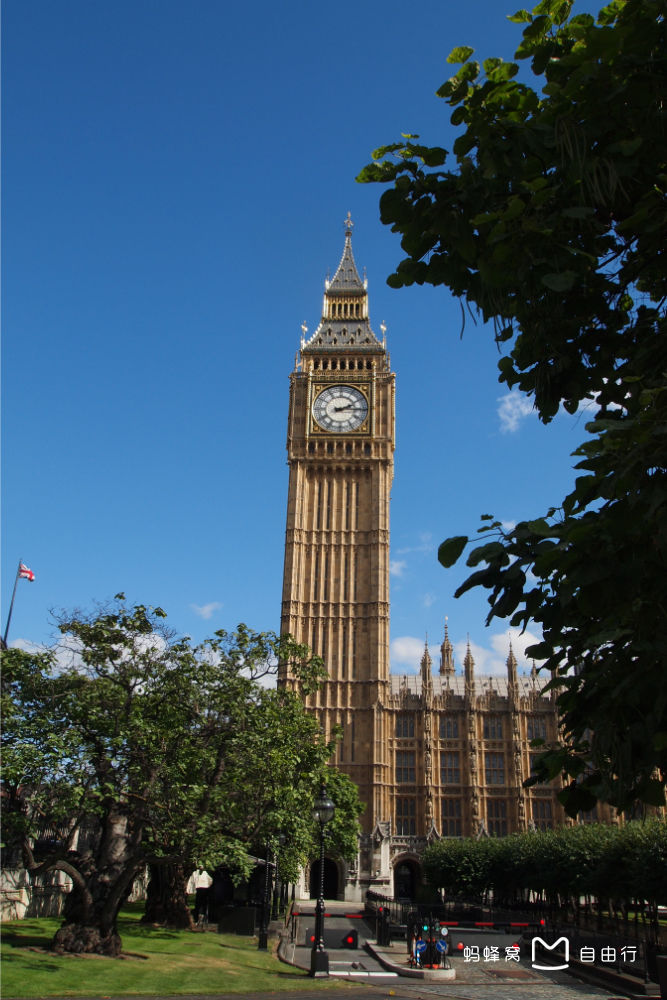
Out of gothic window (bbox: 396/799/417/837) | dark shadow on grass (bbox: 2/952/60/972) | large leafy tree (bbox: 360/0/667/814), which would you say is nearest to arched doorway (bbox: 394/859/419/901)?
gothic window (bbox: 396/799/417/837)

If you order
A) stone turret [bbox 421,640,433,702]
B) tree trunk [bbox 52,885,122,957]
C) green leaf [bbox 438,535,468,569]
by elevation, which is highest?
stone turret [bbox 421,640,433,702]

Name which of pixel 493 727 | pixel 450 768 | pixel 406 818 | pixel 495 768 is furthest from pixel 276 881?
pixel 493 727

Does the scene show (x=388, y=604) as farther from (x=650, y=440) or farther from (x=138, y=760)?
(x=650, y=440)

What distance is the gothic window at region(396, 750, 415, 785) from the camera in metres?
57.2

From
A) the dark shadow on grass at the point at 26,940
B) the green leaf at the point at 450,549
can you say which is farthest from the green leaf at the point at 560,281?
the dark shadow on grass at the point at 26,940

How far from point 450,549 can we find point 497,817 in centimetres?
5865

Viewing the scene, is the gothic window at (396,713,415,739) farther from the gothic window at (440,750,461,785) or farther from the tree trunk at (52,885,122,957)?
the tree trunk at (52,885,122,957)

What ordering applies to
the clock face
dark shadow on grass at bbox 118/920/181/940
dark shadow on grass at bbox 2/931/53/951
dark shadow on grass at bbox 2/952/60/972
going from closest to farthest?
dark shadow on grass at bbox 2/952/60/972
dark shadow on grass at bbox 2/931/53/951
dark shadow on grass at bbox 118/920/181/940
the clock face

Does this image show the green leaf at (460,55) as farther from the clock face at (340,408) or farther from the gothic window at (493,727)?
the gothic window at (493,727)

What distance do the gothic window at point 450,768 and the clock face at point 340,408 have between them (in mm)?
26874

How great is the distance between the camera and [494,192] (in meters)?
5.48

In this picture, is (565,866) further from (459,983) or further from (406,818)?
(406,818)

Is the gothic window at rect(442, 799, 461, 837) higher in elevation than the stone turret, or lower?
lower

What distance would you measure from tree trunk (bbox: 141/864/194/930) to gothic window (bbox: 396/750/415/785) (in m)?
31.5
